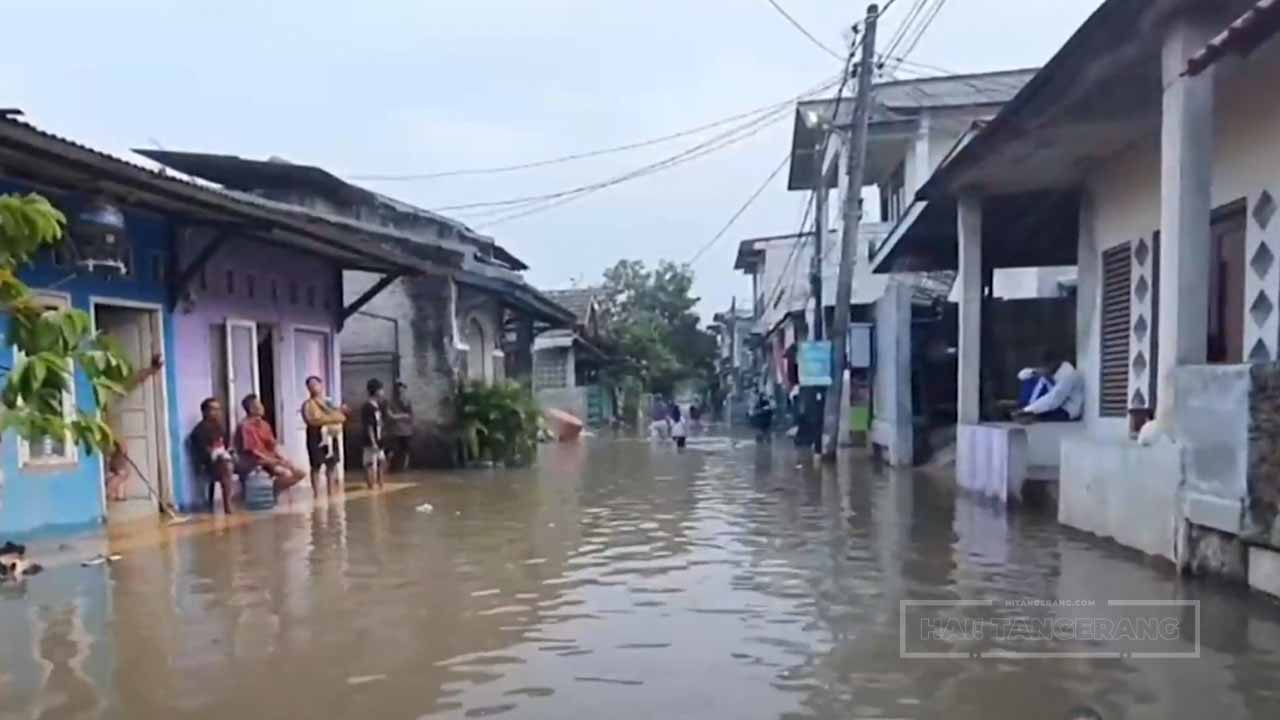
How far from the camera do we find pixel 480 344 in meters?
20.9

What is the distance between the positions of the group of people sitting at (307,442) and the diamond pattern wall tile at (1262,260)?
33.2 ft

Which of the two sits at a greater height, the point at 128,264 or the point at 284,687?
the point at 128,264

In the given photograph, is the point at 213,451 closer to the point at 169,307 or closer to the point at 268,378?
the point at 169,307

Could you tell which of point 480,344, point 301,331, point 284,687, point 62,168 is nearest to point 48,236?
point 284,687

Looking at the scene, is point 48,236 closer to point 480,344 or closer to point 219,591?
point 219,591

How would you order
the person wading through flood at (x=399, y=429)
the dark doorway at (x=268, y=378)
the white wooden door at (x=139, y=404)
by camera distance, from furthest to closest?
the person wading through flood at (x=399, y=429)
the dark doorway at (x=268, y=378)
the white wooden door at (x=139, y=404)

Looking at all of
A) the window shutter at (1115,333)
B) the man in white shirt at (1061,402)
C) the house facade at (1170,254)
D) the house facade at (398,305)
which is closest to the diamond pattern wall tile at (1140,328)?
the house facade at (1170,254)

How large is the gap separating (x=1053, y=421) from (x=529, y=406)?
882cm

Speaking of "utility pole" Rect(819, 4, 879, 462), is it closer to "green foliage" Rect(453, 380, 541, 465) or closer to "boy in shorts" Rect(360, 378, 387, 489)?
"green foliage" Rect(453, 380, 541, 465)

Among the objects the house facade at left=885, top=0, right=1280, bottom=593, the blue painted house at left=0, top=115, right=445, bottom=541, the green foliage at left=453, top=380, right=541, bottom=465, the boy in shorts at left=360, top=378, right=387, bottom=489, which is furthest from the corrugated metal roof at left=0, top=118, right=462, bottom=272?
the house facade at left=885, top=0, right=1280, bottom=593

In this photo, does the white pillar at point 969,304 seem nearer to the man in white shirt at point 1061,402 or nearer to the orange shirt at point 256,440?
the man in white shirt at point 1061,402

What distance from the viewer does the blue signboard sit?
742 inches

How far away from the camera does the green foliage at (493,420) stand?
16.7 metres

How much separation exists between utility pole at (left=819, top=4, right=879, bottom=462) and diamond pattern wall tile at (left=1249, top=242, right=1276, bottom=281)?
933 cm
